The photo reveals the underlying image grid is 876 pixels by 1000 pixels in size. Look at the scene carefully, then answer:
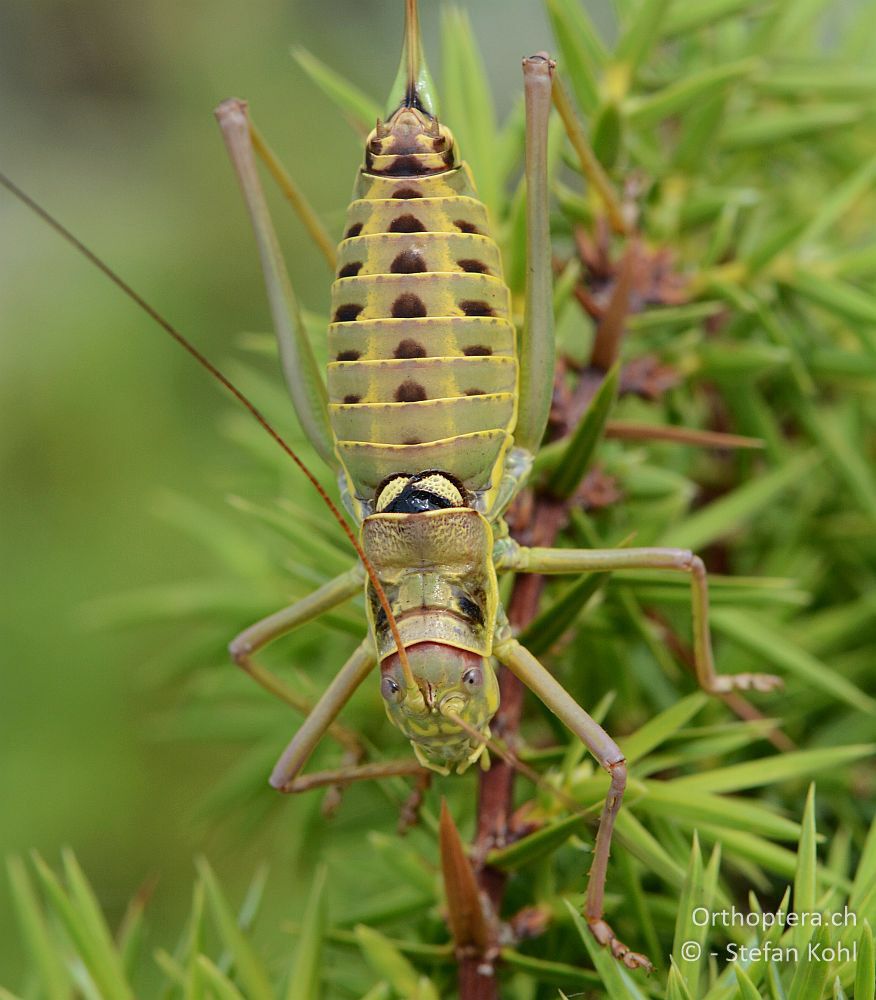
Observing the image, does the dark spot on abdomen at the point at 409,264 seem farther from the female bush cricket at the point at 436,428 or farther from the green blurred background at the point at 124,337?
the green blurred background at the point at 124,337

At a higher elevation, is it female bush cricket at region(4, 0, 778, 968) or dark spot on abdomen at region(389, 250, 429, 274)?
dark spot on abdomen at region(389, 250, 429, 274)

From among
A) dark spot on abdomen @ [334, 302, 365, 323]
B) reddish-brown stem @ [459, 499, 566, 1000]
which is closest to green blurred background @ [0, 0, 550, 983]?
dark spot on abdomen @ [334, 302, 365, 323]

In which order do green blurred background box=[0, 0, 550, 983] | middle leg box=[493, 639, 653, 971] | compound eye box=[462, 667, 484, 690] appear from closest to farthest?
middle leg box=[493, 639, 653, 971]
compound eye box=[462, 667, 484, 690]
green blurred background box=[0, 0, 550, 983]

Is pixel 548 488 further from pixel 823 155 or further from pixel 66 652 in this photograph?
pixel 66 652

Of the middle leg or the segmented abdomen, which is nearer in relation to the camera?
the middle leg

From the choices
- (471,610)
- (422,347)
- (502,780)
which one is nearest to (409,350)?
(422,347)

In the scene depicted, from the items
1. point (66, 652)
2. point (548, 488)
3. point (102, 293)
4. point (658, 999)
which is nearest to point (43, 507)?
point (66, 652)

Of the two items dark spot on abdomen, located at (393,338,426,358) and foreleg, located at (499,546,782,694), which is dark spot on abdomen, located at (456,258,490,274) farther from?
foreleg, located at (499,546,782,694)

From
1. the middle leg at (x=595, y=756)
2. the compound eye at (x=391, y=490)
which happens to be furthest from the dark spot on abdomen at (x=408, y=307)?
the middle leg at (x=595, y=756)
